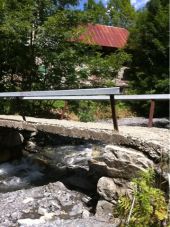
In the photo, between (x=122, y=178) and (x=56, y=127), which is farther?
(x=56, y=127)

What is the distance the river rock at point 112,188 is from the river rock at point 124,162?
0.08 meters

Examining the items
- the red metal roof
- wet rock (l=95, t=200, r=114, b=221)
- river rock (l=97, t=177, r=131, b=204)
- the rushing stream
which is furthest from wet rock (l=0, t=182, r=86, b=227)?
the red metal roof

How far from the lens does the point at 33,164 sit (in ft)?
34.1

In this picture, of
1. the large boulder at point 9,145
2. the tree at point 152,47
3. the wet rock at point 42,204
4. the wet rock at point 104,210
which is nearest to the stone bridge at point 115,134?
the wet rock at point 104,210

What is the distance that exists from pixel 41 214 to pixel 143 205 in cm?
262

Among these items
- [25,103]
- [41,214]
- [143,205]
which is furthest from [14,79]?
[143,205]

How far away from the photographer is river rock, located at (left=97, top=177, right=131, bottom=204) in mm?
6418

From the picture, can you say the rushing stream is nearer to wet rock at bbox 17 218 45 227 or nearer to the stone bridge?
the stone bridge

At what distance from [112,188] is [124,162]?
0.46 meters

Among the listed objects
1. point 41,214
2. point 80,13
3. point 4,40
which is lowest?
point 41,214

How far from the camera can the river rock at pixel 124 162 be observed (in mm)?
6230

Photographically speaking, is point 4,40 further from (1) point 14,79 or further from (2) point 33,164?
(2) point 33,164

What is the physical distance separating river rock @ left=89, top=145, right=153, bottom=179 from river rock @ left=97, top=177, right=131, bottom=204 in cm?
8

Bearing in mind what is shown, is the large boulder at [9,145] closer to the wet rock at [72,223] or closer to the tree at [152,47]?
the wet rock at [72,223]
